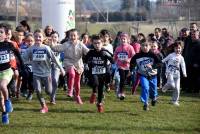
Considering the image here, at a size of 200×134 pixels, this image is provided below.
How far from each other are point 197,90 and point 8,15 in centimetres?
2336

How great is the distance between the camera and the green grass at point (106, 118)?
9.04 m

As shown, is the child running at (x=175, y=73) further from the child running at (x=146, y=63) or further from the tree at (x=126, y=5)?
the tree at (x=126, y=5)

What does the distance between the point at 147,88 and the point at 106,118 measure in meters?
1.61

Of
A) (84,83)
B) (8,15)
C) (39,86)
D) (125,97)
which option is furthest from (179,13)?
(39,86)

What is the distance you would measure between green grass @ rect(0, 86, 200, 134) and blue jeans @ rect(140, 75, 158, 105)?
0.31 m

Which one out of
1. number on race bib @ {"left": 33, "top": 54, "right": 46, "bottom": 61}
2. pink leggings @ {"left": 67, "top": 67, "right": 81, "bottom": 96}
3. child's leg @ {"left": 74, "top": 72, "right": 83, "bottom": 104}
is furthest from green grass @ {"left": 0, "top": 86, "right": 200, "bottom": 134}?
number on race bib @ {"left": 33, "top": 54, "right": 46, "bottom": 61}

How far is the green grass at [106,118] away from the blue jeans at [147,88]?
1.03ft

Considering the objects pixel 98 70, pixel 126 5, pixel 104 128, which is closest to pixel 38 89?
pixel 98 70

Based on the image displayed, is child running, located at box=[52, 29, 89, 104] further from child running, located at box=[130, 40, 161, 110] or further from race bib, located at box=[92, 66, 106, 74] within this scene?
child running, located at box=[130, 40, 161, 110]

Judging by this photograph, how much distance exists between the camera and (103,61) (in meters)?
11.5

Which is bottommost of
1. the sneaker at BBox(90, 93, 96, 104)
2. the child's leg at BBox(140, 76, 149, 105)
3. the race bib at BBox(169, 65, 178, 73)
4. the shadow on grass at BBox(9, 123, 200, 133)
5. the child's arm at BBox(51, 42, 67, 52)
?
the shadow on grass at BBox(9, 123, 200, 133)

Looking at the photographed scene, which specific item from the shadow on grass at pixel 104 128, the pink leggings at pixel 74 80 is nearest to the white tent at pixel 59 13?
the pink leggings at pixel 74 80

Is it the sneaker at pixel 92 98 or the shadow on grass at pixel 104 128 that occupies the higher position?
the sneaker at pixel 92 98

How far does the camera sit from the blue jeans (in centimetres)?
1127
